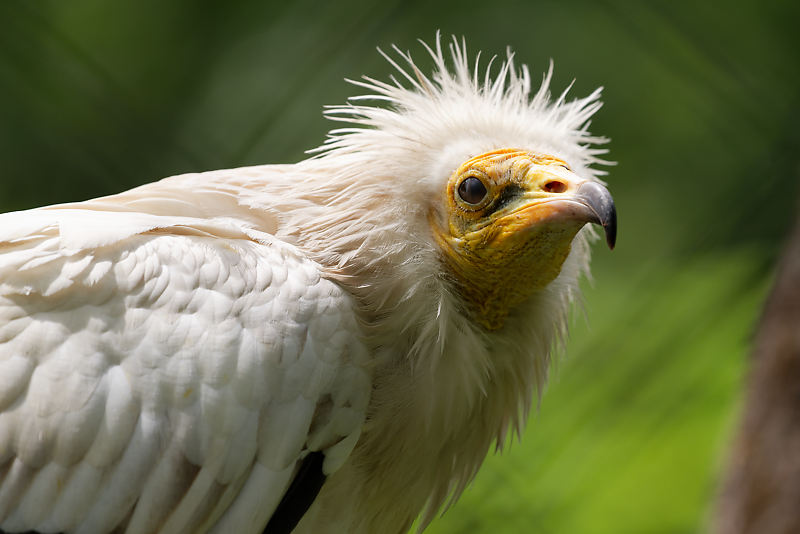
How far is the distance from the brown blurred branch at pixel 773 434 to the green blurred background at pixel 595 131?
1.10 ft

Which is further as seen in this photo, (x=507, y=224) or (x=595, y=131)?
(x=595, y=131)

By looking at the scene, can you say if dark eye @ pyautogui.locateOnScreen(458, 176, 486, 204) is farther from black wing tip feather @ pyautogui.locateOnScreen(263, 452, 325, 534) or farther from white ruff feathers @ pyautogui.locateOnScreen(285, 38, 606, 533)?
black wing tip feather @ pyautogui.locateOnScreen(263, 452, 325, 534)

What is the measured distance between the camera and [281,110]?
3145mm

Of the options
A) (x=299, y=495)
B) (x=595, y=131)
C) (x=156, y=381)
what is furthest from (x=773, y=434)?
(x=156, y=381)

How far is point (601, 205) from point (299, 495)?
651 millimetres

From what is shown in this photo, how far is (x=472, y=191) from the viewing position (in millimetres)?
1504

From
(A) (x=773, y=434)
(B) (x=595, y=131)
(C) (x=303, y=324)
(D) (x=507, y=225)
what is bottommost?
(C) (x=303, y=324)

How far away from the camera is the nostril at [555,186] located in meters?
1.44

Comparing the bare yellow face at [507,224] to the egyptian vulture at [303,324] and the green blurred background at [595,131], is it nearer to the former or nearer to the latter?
the egyptian vulture at [303,324]

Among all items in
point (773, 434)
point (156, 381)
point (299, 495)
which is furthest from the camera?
point (773, 434)

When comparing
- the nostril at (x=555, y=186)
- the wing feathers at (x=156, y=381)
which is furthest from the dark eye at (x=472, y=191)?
the wing feathers at (x=156, y=381)

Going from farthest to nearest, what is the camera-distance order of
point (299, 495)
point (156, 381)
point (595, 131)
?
point (595, 131)
point (299, 495)
point (156, 381)

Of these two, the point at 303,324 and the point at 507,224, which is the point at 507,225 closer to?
the point at 507,224

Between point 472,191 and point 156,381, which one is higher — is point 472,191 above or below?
above
